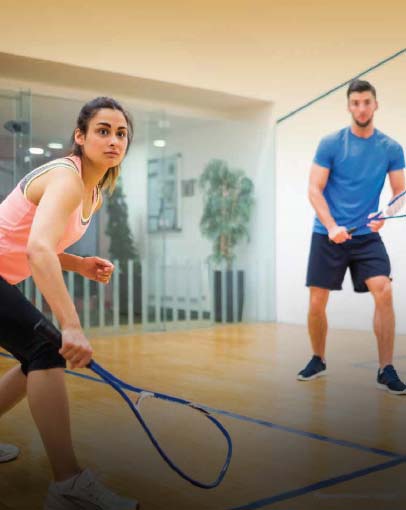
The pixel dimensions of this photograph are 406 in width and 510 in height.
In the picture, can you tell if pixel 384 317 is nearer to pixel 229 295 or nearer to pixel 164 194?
pixel 164 194

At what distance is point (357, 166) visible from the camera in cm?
308

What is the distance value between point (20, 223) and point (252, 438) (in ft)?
3.40

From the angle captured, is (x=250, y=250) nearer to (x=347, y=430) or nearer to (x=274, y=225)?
(x=274, y=225)

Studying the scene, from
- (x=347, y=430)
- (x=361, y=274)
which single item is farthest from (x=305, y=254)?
(x=347, y=430)

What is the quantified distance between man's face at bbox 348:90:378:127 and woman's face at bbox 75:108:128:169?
1.66 metres

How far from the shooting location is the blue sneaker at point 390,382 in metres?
2.82

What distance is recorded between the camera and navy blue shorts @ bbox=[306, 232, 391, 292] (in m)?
3.00

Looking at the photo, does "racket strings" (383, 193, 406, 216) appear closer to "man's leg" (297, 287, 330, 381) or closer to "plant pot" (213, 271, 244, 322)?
"man's leg" (297, 287, 330, 381)

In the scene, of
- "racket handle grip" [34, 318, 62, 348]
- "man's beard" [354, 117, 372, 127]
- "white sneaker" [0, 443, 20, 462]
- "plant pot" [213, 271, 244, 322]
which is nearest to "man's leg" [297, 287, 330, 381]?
"man's beard" [354, 117, 372, 127]

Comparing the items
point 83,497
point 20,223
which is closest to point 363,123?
point 20,223

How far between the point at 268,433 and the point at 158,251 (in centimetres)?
331

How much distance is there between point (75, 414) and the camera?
244cm

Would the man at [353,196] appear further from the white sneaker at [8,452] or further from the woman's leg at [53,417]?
the woman's leg at [53,417]

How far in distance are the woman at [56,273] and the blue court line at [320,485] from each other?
0.93ft
